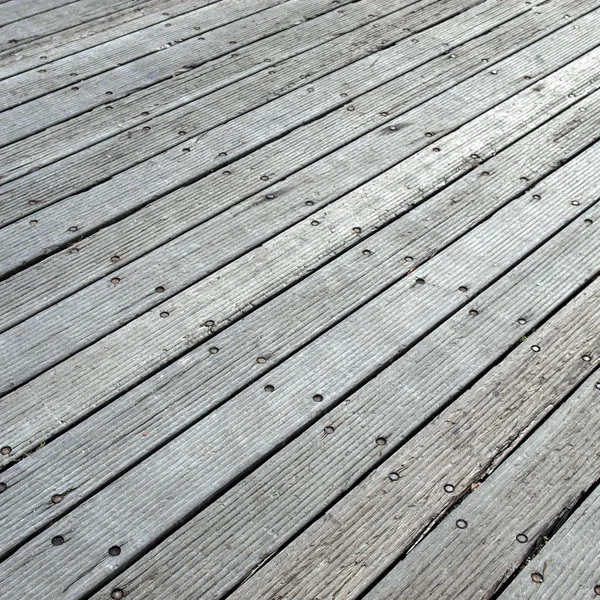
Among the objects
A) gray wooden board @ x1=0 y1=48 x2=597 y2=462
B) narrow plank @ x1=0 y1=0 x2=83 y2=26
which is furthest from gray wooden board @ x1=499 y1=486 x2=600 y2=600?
narrow plank @ x1=0 y1=0 x2=83 y2=26

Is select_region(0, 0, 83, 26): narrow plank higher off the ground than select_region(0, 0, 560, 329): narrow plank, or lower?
higher

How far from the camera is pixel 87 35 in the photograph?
118 inches

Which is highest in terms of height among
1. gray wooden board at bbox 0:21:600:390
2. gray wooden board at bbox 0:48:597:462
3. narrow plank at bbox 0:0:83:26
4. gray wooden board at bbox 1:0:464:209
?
narrow plank at bbox 0:0:83:26

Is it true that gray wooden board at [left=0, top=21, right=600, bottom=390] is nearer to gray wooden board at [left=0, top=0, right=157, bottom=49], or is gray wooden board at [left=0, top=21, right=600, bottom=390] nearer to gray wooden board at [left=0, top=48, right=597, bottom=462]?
gray wooden board at [left=0, top=48, right=597, bottom=462]

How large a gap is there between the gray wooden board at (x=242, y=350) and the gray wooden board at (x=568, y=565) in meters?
0.66

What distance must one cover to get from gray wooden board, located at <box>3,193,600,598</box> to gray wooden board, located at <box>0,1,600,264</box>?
64cm

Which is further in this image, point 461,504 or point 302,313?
point 302,313

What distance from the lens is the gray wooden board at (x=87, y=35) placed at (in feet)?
9.41

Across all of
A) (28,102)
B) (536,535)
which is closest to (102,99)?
(28,102)

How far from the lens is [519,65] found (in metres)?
2.74

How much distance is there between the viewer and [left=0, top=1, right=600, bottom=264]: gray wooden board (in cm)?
214

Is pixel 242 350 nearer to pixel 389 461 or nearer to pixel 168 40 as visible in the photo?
pixel 389 461

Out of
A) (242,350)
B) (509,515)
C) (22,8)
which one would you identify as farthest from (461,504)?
(22,8)

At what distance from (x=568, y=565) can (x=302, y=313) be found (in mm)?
778
